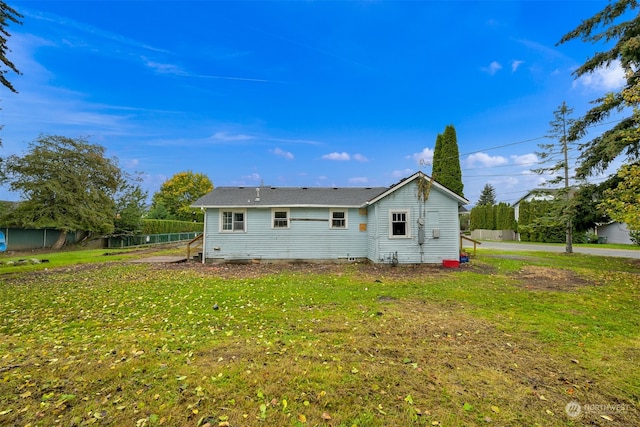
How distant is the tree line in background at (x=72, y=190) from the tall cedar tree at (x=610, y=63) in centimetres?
3509

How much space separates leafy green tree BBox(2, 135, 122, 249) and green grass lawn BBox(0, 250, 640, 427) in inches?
699

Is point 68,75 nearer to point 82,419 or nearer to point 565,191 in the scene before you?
point 82,419

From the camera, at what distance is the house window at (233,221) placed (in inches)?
586

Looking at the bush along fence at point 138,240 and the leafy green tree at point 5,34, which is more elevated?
the leafy green tree at point 5,34

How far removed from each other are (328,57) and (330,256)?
477 inches

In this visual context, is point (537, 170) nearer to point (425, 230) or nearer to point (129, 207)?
point (425, 230)

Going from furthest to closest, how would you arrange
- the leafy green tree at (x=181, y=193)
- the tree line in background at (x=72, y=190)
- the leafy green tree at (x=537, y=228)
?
Result: the leafy green tree at (x=181, y=193) < the leafy green tree at (x=537, y=228) < the tree line in background at (x=72, y=190)

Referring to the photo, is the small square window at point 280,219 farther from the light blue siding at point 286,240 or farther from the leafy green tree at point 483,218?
the leafy green tree at point 483,218

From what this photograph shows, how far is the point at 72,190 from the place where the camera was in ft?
76.1

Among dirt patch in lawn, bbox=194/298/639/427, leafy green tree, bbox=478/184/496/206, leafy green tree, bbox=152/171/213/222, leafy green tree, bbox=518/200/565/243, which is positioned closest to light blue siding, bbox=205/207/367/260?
dirt patch in lawn, bbox=194/298/639/427

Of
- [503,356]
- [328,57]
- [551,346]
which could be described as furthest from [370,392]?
[328,57]

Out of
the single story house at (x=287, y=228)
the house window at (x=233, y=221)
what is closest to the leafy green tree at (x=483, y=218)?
the single story house at (x=287, y=228)

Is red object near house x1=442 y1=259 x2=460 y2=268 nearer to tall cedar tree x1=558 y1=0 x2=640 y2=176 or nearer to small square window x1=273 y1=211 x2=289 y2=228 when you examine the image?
small square window x1=273 y1=211 x2=289 y2=228

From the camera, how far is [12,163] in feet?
70.2
